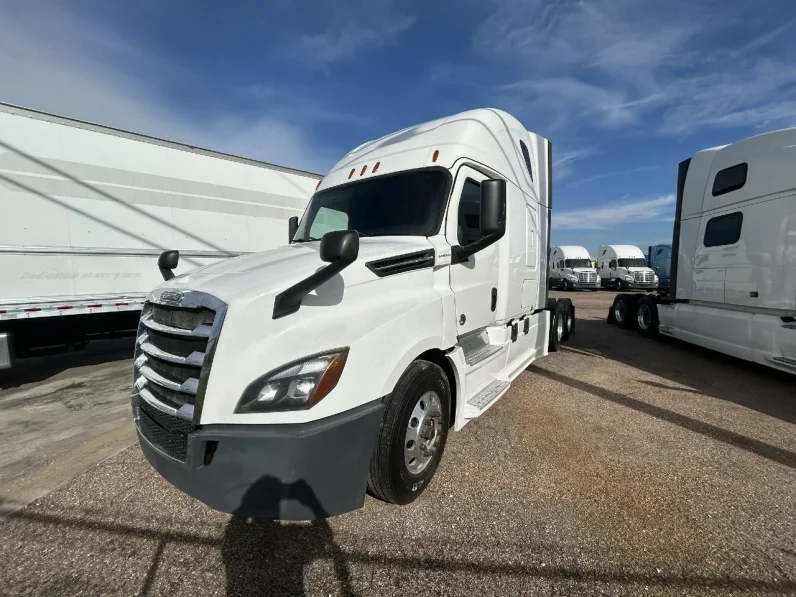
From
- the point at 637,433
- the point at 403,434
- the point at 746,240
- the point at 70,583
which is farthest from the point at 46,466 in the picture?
the point at 746,240

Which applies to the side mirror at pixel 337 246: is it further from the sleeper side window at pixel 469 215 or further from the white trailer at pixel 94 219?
the white trailer at pixel 94 219

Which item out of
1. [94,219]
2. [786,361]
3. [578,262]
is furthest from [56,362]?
[578,262]

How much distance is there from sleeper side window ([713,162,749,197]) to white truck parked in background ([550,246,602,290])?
22207 mm

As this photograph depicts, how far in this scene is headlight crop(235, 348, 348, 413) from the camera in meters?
1.92

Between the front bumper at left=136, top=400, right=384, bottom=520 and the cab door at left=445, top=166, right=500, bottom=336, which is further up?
the cab door at left=445, top=166, right=500, bottom=336

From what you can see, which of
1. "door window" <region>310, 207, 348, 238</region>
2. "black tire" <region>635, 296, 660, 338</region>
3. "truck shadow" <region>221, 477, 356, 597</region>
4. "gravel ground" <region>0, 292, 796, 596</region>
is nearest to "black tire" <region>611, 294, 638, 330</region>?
"black tire" <region>635, 296, 660, 338</region>

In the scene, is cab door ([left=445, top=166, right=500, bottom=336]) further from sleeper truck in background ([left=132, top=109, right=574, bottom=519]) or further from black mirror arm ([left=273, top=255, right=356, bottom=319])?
black mirror arm ([left=273, top=255, right=356, bottom=319])

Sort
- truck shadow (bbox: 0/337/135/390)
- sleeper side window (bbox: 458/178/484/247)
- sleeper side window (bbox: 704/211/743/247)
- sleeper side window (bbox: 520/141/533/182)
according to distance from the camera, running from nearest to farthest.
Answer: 1. sleeper side window (bbox: 458/178/484/247)
2. sleeper side window (bbox: 520/141/533/182)
3. truck shadow (bbox: 0/337/135/390)
4. sleeper side window (bbox: 704/211/743/247)

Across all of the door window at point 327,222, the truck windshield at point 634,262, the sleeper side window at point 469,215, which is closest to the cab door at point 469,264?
the sleeper side window at point 469,215

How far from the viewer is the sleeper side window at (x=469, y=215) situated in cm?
330

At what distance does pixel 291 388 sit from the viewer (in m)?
1.95

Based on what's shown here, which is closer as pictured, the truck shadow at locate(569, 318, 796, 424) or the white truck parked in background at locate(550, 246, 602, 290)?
the truck shadow at locate(569, 318, 796, 424)

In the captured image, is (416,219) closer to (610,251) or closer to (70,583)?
(70,583)

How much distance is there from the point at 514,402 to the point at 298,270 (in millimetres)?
3483
